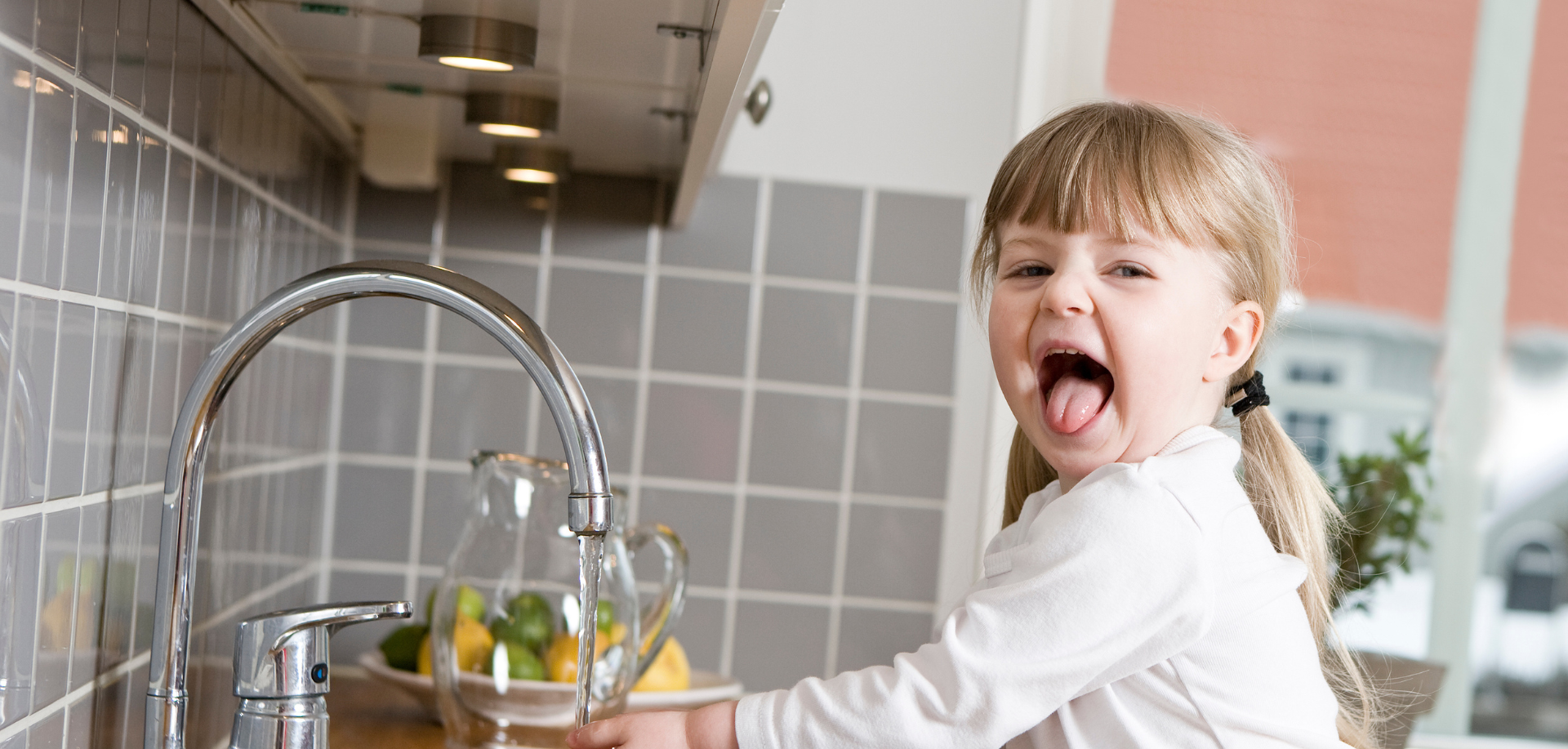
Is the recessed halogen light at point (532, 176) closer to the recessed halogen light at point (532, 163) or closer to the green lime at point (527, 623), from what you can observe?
the recessed halogen light at point (532, 163)

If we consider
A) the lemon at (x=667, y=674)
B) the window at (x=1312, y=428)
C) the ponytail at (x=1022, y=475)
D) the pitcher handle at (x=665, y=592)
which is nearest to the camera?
the ponytail at (x=1022, y=475)

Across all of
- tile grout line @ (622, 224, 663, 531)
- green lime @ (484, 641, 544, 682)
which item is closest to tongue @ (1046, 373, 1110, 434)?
green lime @ (484, 641, 544, 682)

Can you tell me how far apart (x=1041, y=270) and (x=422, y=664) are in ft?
2.18

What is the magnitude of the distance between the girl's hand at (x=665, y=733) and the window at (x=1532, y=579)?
176 cm

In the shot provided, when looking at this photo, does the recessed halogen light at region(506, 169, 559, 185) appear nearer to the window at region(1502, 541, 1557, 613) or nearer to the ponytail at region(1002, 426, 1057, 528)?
the ponytail at region(1002, 426, 1057, 528)

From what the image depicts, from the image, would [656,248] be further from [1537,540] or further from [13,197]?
[1537,540]

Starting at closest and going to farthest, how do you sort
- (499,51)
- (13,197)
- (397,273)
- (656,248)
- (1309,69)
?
(13,197)
(397,273)
(499,51)
(656,248)
(1309,69)

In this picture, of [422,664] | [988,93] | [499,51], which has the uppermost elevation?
[988,93]

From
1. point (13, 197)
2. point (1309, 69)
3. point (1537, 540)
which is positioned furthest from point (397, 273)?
point (1537, 540)

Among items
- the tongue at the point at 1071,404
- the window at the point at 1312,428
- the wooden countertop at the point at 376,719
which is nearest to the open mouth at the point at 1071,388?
the tongue at the point at 1071,404

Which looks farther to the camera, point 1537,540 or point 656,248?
point 1537,540

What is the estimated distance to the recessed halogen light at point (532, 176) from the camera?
129cm

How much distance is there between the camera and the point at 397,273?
2.14ft

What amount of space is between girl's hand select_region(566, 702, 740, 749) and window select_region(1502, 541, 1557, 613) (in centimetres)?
176
